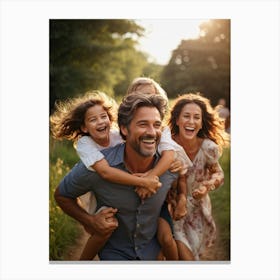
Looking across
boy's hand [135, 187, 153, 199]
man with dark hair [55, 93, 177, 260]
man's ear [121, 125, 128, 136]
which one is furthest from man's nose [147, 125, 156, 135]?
boy's hand [135, 187, 153, 199]

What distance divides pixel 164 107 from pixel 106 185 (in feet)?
2.14

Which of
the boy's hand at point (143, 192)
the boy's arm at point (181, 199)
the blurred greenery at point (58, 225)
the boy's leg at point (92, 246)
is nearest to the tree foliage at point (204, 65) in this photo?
the boy's arm at point (181, 199)

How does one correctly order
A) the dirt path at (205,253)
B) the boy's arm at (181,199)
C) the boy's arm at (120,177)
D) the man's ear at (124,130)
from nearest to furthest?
the boy's arm at (120,177)
the man's ear at (124,130)
the boy's arm at (181,199)
the dirt path at (205,253)

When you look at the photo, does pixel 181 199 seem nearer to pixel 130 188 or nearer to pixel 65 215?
pixel 130 188

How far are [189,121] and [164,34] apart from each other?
0.71 metres

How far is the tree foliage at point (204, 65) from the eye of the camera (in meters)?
3.58

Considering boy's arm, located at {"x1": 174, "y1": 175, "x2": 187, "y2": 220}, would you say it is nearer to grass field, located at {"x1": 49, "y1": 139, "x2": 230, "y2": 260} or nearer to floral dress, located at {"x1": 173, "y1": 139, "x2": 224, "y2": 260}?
floral dress, located at {"x1": 173, "y1": 139, "x2": 224, "y2": 260}

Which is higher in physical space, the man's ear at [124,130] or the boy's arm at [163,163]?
the man's ear at [124,130]

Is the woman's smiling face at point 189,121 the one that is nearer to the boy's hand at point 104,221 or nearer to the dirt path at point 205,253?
the boy's hand at point 104,221

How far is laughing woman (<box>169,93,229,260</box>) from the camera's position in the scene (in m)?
3.38

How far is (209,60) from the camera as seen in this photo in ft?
12.1

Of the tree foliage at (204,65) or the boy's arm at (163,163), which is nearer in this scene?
the boy's arm at (163,163)

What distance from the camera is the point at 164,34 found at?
3596mm
